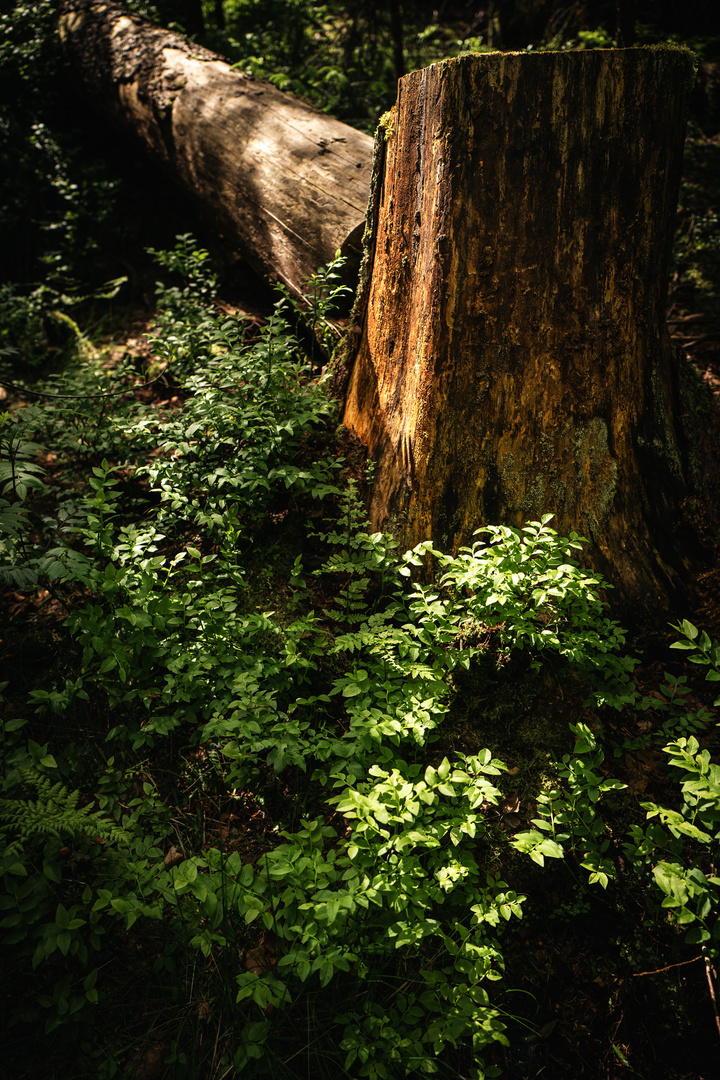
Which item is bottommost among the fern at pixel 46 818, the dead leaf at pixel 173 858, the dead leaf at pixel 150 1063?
the dead leaf at pixel 150 1063

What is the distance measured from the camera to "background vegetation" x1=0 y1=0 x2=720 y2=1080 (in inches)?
71.1

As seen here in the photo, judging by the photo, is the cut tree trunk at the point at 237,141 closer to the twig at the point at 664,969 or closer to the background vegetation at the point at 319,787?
the background vegetation at the point at 319,787

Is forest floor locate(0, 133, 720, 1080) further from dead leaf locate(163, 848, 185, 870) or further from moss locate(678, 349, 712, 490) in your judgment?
moss locate(678, 349, 712, 490)

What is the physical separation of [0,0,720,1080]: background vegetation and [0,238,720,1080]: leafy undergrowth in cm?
1

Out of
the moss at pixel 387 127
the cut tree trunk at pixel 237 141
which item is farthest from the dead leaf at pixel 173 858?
the moss at pixel 387 127

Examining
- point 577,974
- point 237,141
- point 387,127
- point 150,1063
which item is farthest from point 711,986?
point 237,141

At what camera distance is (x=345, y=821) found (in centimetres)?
237

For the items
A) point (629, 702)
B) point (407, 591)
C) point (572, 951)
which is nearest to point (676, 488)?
point (629, 702)

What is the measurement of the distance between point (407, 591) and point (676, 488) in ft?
4.88

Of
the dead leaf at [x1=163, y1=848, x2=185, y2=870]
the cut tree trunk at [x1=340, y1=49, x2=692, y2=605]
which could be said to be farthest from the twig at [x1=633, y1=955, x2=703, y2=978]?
the dead leaf at [x1=163, y1=848, x2=185, y2=870]

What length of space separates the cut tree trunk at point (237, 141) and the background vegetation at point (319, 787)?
945mm

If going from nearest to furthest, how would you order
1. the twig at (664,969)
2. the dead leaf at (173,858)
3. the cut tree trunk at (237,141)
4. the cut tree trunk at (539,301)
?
1. the twig at (664,969)
2. the dead leaf at (173,858)
3. the cut tree trunk at (539,301)
4. the cut tree trunk at (237,141)

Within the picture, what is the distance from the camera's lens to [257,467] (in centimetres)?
310

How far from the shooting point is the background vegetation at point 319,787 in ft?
5.92
